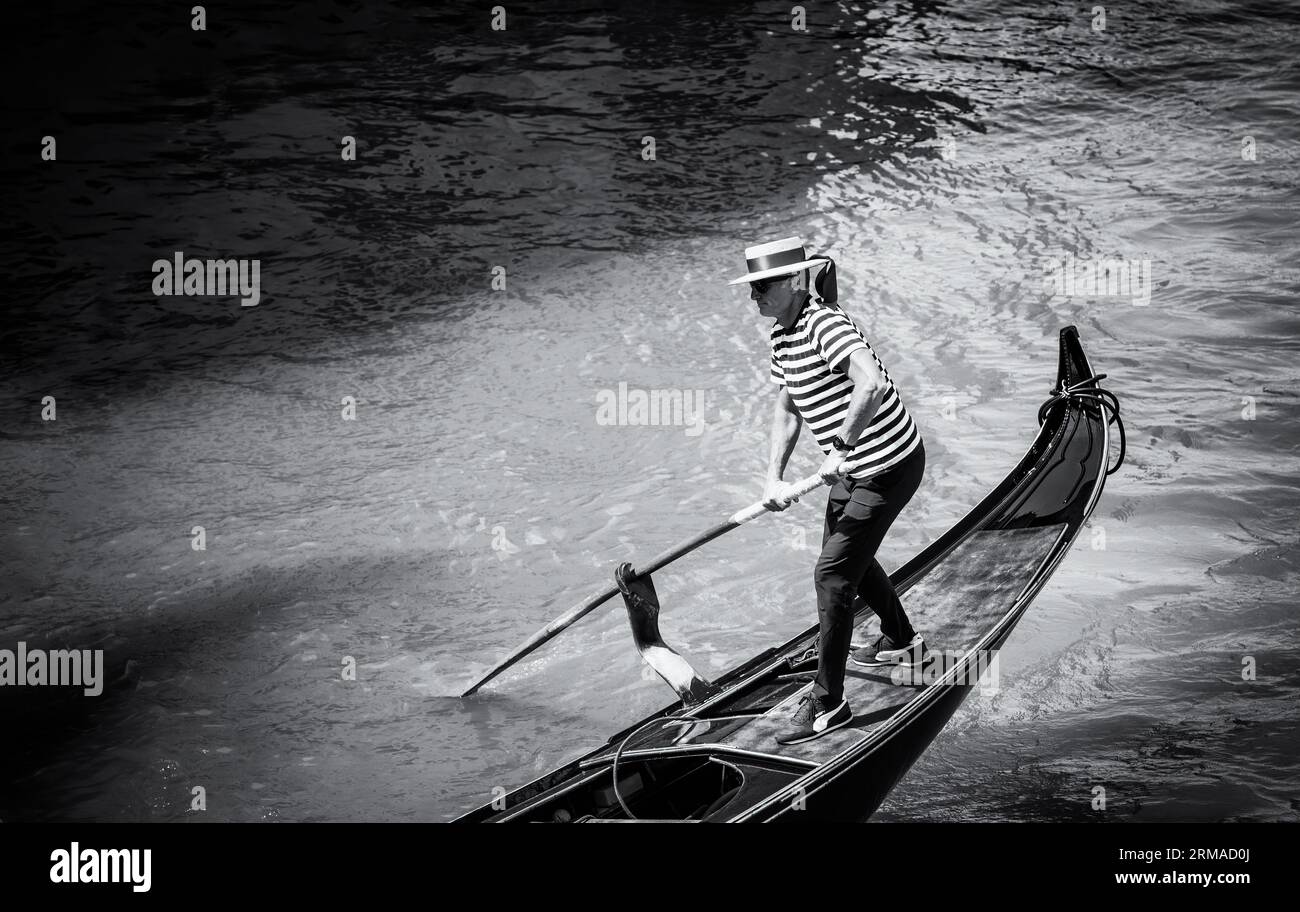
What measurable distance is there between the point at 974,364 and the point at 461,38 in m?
10.8

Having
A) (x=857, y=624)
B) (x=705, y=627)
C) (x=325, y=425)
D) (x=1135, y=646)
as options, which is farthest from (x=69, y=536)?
(x=1135, y=646)

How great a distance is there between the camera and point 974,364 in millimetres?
8203

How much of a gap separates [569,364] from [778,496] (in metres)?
5.71

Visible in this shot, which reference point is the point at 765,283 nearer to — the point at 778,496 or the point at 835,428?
the point at 835,428

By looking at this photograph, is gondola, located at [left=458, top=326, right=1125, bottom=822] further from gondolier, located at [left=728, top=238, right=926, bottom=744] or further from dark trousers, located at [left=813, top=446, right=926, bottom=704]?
dark trousers, located at [left=813, top=446, right=926, bottom=704]

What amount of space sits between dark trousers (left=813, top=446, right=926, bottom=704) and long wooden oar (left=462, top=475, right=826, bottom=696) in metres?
0.13

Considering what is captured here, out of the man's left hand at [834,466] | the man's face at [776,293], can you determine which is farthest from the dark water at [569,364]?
the man's face at [776,293]

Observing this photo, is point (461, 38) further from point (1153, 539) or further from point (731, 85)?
point (1153, 539)

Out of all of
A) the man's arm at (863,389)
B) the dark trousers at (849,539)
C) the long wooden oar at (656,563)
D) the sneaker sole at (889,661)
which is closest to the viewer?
the man's arm at (863,389)

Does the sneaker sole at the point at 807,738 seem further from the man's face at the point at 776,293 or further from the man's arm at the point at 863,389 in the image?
the man's face at the point at 776,293

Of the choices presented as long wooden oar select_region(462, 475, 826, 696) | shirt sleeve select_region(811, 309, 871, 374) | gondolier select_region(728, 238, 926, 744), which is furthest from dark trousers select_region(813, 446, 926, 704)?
shirt sleeve select_region(811, 309, 871, 374)

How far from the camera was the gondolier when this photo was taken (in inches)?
124

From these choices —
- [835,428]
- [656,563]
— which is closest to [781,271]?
[835,428]

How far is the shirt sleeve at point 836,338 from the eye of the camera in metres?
3.13
